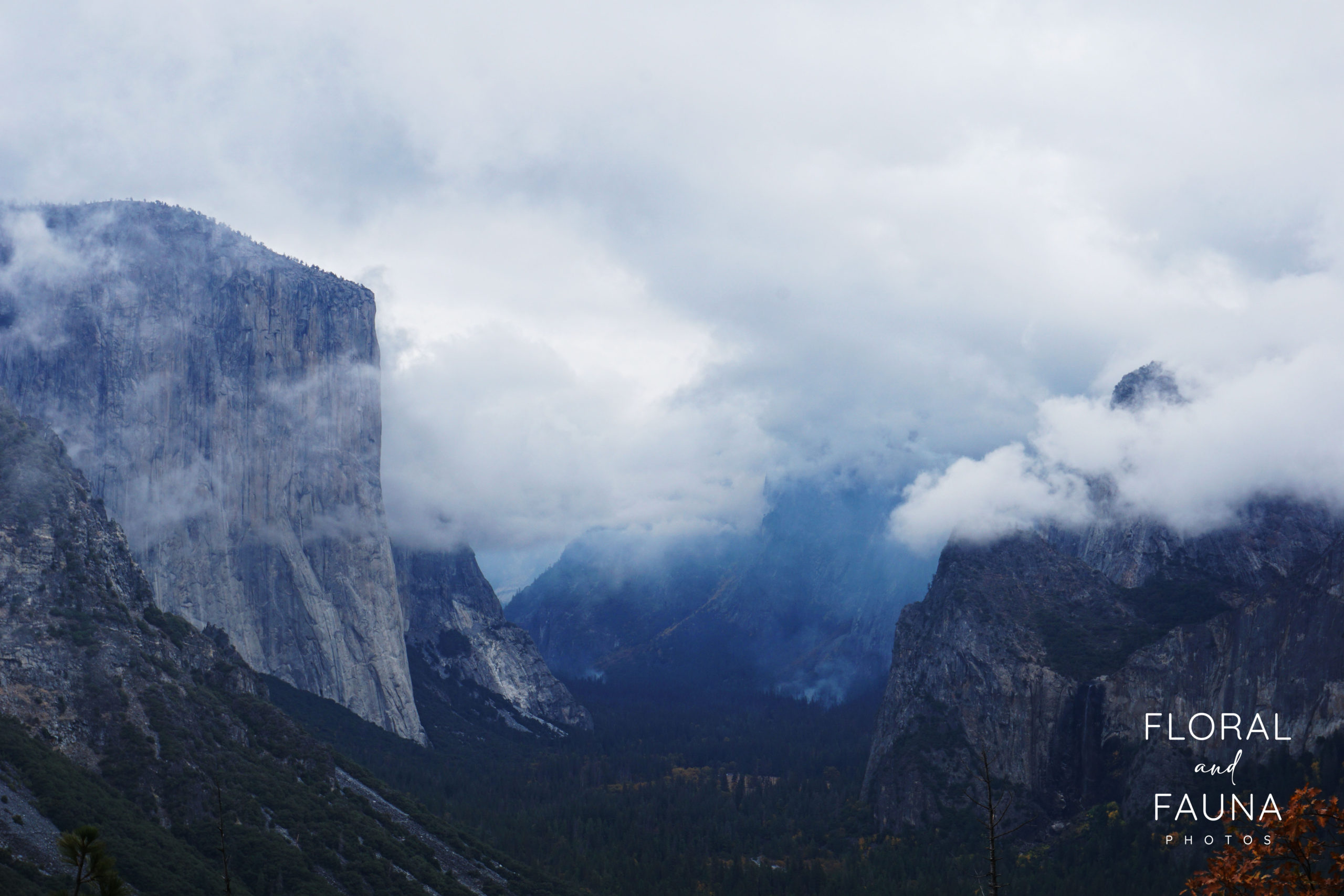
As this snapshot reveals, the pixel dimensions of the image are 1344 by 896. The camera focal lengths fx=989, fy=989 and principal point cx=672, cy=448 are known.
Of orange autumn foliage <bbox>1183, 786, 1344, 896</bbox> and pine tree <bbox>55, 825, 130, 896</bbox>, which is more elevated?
orange autumn foliage <bbox>1183, 786, 1344, 896</bbox>

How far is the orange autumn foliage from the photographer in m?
26.7

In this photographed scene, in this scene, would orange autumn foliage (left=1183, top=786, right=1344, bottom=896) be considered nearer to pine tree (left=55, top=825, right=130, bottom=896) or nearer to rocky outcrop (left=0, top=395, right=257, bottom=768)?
pine tree (left=55, top=825, right=130, bottom=896)

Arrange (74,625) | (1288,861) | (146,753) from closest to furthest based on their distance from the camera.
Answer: (1288,861), (146,753), (74,625)

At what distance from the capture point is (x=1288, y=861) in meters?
28.4

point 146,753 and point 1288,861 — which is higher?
point 1288,861

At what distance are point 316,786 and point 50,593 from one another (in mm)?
49177

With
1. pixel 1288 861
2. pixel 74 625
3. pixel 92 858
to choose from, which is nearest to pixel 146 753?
pixel 74 625

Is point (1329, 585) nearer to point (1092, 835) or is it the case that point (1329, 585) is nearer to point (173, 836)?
point (1092, 835)

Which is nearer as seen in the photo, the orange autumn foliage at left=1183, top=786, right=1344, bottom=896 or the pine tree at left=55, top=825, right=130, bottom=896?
the orange autumn foliage at left=1183, top=786, right=1344, bottom=896

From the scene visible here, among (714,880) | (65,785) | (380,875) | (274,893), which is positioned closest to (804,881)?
(714,880)

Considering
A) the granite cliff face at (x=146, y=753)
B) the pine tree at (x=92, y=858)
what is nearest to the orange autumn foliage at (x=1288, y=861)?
the pine tree at (x=92, y=858)

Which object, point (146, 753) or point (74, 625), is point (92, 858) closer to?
point (146, 753)

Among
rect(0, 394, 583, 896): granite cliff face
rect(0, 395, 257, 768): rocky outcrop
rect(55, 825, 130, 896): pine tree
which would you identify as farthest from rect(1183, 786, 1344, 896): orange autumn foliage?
rect(0, 395, 257, 768): rocky outcrop

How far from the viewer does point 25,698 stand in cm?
12688
